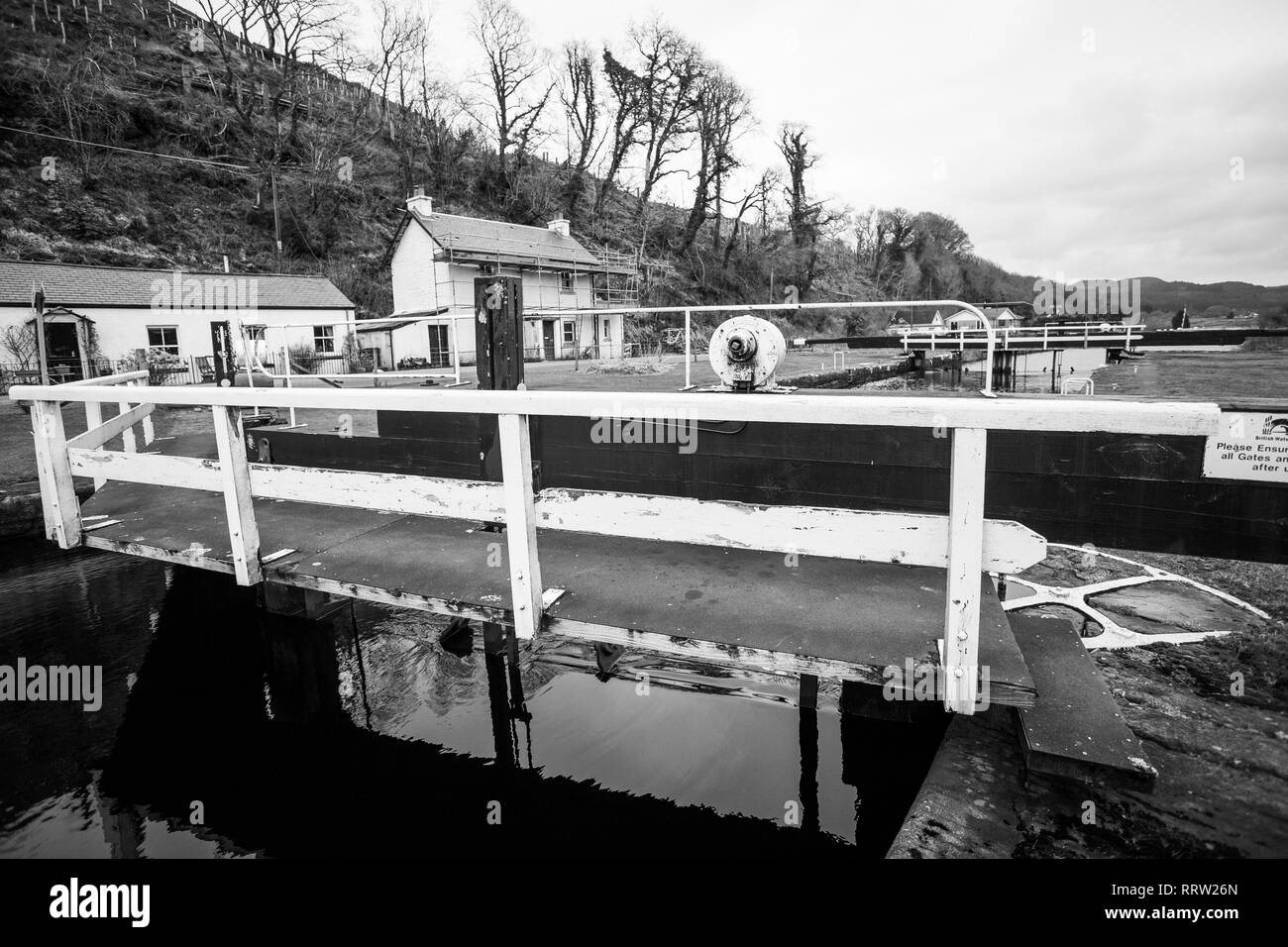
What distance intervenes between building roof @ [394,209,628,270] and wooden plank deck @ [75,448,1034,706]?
97.1 feet

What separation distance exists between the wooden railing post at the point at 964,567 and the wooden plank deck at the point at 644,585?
17 centimetres

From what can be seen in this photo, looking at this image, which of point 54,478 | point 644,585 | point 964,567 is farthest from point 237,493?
point 964,567

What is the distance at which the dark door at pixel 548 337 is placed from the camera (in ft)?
104

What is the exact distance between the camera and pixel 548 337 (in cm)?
3347

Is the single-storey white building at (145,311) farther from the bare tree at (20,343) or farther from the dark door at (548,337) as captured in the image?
the dark door at (548,337)

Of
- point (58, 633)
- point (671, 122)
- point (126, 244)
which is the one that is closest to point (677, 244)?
point (671, 122)

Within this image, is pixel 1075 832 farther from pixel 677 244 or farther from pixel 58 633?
pixel 677 244

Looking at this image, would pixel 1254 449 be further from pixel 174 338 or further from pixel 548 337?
pixel 548 337

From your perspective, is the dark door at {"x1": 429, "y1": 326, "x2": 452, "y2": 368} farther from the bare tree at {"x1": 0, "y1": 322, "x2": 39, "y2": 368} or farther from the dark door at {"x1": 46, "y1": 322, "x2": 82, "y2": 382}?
the bare tree at {"x1": 0, "y1": 322, "x2": 39, "y2": 368}

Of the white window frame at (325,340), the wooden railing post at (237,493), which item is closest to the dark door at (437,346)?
the white window frame at (325,340)

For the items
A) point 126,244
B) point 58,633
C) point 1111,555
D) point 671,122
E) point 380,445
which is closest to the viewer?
point 1111,555

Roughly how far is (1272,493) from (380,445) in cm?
847

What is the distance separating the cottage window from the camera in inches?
994
